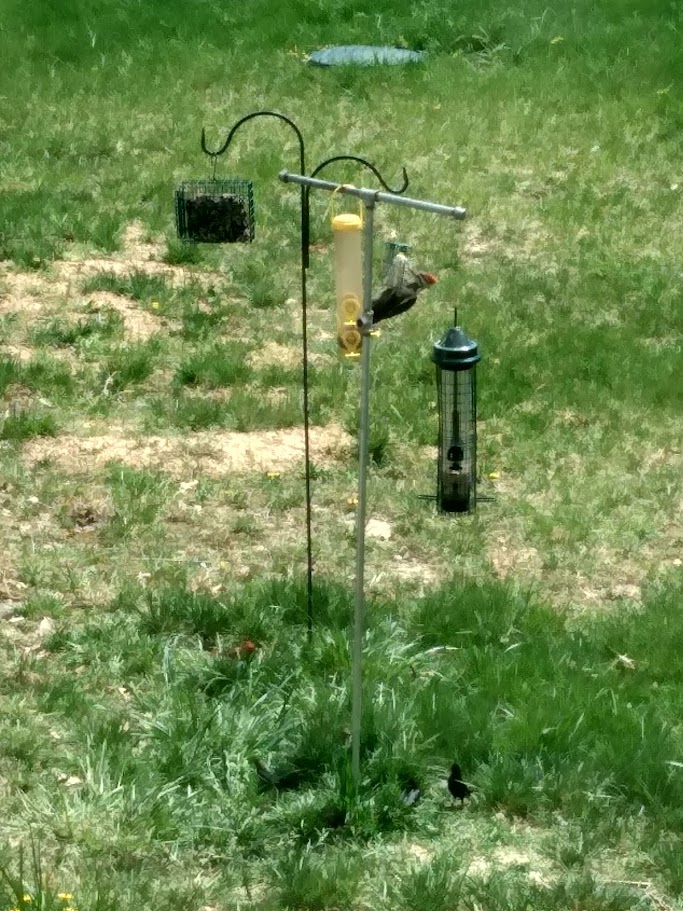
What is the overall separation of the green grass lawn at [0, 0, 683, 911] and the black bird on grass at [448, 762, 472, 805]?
0.18ft

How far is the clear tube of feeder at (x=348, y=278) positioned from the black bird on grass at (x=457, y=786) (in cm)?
131

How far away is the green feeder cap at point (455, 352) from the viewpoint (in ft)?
17.4

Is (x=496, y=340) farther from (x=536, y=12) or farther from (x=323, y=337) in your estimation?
(x=536, y=12)

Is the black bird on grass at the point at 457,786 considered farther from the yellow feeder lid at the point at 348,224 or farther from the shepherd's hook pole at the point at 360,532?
the yellow feeder lid at the point at 348,224

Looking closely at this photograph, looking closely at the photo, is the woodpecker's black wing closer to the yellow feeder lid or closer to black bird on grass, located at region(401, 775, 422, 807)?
the yellow feeder lid

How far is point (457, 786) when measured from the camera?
477 centimetres

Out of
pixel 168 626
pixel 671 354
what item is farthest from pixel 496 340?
pixel 168 626

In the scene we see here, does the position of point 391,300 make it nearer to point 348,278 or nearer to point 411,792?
point 348,278

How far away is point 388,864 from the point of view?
4418mm

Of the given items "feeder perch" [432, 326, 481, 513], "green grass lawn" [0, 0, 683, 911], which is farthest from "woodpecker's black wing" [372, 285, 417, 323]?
"green grass lawn" [0, 0, 683, 911]

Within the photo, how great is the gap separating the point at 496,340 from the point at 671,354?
1050 mm

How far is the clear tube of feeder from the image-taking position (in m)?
4.60

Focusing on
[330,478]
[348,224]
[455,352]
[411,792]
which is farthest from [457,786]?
[330,478]

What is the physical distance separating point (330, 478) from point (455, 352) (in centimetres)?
267
